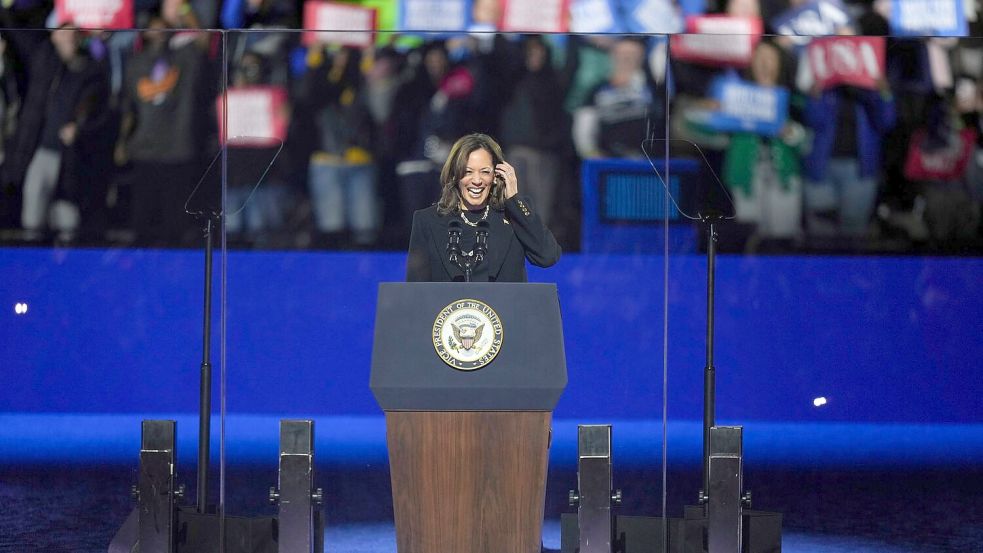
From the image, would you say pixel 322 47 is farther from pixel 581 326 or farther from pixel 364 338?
pixel 581 326

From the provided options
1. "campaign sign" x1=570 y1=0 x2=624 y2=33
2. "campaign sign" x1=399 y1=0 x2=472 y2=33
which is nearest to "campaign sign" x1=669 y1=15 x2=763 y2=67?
"campaign sign" x1=570 y1=0 x2=624 y2=33

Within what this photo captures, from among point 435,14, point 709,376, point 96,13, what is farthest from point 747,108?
point 96,13

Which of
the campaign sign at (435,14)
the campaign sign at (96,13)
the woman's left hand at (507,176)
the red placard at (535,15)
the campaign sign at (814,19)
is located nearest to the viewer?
the woman's left hand at (507,176)

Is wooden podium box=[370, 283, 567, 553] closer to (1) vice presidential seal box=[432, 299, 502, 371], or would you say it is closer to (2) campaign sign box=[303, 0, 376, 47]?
(1) vice presidential seal box=[432, 299, 502, 371]

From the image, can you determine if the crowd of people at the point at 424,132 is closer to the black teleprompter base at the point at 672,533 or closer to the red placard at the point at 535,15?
the black teleprompter base at the point at 672,533

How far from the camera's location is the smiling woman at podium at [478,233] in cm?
334

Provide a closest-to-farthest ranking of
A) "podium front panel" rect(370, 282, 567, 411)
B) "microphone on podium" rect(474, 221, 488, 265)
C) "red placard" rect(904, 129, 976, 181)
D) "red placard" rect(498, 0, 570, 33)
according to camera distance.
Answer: "podium front panel" rect(370, 282, 567, 411) < "microphone on podium" rect(474, 221, 488, 265) < "red placard" rect(904, 129, 976, 181) < "red placard" rect(498, 0, 570, 33)

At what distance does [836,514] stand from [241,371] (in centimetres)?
174

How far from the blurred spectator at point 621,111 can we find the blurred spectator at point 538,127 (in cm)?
6

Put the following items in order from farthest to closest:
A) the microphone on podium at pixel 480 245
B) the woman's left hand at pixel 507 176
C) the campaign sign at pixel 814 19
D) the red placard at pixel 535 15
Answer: the campaign sign at pixel 814 19, the red placard at pixel 535 15, the woman's left hand at pixel 507 176, the microphone on podium at pixel 480 245

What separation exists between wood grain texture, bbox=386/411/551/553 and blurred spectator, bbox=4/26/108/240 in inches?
49.2

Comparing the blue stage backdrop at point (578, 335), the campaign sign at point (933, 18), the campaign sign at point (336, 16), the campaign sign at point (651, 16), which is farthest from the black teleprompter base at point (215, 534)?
the campaign sign at point (933, 18)

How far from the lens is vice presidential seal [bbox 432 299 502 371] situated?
3.21 m

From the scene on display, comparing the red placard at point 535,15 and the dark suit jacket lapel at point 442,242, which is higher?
the red placard at point 535,15
